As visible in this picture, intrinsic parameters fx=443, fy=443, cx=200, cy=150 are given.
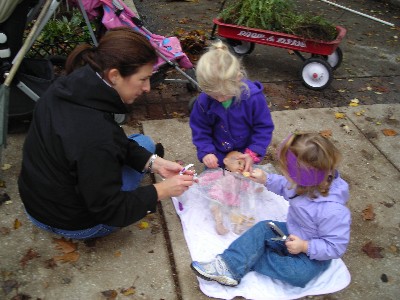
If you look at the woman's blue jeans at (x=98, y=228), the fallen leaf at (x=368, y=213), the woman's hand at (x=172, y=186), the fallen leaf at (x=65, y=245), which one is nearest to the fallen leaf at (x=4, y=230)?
the woman's blue jeans at (x=98, y=228)

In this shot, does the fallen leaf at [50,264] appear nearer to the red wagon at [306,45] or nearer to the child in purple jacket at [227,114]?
the child in purple jacket at [227,114]

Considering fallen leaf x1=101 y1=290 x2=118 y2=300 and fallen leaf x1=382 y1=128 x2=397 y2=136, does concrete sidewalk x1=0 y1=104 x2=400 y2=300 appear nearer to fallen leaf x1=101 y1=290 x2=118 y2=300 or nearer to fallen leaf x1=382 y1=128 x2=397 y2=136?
fallen leaf x1=101 y1=290 x2=118 y2=300

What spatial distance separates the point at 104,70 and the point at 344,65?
3.76 meters

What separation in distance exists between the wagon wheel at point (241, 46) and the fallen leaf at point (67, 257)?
3235mm

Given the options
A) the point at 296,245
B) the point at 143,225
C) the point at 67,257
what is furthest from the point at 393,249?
the point at 67,257

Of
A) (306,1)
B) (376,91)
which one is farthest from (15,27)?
(306,1)

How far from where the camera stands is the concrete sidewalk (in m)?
2.32

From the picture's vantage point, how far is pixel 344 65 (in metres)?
5.13

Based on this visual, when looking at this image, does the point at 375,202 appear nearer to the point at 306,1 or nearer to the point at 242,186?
the point at 242,186

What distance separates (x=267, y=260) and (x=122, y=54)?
133 centimetres

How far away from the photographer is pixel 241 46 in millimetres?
5027

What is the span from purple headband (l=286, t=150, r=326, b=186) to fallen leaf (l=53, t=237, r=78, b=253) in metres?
1.30

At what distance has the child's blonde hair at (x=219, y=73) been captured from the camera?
8.23ft

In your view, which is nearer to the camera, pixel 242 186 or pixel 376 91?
pixel 242 186
